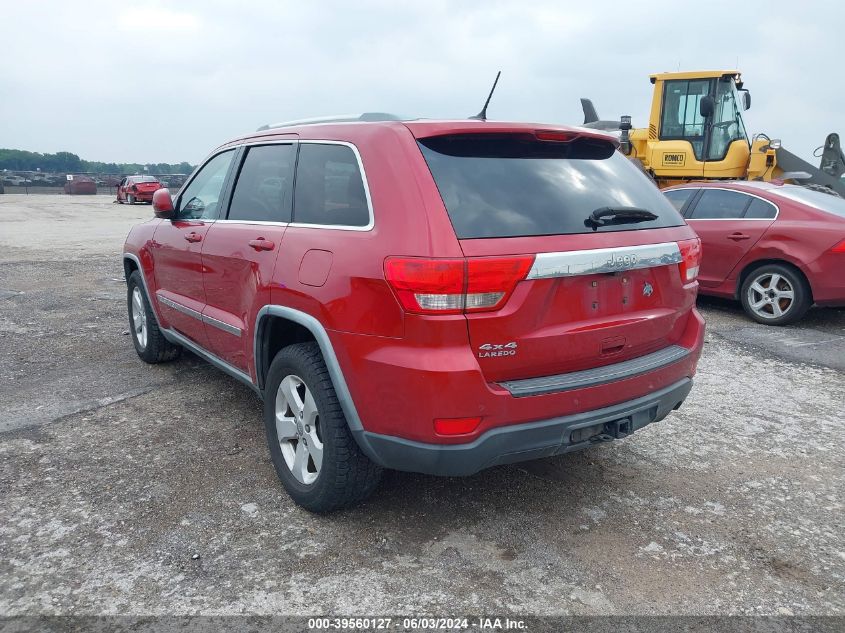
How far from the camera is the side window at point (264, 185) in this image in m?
3.51

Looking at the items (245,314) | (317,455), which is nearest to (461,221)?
(317,455)

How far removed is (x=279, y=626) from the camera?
8.04 feet

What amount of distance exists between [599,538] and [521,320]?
1130 millimetres

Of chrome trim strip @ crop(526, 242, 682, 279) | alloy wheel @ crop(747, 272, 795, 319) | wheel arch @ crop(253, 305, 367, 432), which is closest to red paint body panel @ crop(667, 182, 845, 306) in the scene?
alloy wheel @ crop(747, 272, 795, 319)

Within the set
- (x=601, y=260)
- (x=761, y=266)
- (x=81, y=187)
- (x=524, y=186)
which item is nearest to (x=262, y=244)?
(x=524, y=186)

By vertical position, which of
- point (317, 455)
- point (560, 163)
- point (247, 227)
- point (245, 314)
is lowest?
point (317, 455)

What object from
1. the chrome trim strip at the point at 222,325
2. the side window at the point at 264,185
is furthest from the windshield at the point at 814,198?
the chrome trim strip at the point at 222,325

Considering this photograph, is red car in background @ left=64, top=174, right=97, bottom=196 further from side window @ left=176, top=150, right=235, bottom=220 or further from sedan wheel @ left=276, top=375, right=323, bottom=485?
sedan wheel @ left=276, top=375, right=323, bottom=485

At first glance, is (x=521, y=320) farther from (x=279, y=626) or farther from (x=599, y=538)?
(x=279, y=626)

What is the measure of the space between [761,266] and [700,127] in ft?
18.3

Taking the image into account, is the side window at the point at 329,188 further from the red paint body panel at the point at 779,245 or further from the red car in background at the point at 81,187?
the red car in background at the point at 81,187

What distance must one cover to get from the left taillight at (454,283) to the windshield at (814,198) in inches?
225

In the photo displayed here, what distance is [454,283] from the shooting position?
2.52 meters

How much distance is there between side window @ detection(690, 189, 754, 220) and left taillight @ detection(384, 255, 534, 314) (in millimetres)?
5818
